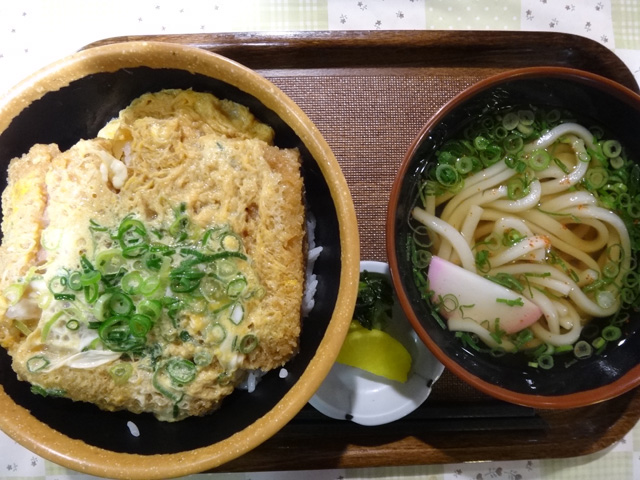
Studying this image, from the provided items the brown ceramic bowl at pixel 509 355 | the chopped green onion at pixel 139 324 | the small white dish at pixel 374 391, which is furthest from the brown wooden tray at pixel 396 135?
the chopped green onion at pixel 139 324

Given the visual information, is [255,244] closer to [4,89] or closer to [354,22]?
[354,22]

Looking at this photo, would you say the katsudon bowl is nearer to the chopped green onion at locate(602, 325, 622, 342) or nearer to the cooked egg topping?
the cooked egg topping

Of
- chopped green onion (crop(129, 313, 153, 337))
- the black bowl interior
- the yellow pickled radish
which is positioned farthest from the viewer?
the yellow pickled radish

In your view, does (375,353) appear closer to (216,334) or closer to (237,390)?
(237,390)

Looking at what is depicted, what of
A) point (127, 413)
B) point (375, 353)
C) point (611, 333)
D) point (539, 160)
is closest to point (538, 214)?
point (539, 160)

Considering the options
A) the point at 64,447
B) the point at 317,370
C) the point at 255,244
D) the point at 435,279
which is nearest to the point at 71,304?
the point at 64,447

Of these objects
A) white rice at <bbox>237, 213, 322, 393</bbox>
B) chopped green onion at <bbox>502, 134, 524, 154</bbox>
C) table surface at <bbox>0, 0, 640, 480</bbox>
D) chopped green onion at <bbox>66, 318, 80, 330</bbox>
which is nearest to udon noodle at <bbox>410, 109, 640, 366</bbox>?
chopped green onion at <bbox>502, 134, 524, 154</bbox>

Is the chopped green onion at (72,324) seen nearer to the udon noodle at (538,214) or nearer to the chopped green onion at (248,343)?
the chopped green onion at (248,343)
